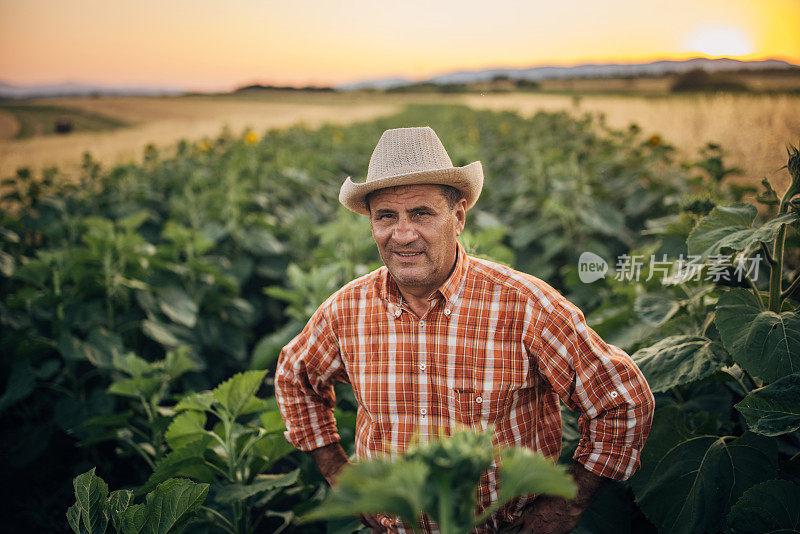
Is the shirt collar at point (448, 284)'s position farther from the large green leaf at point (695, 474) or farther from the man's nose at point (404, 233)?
the large green leaf at point (695, 474)

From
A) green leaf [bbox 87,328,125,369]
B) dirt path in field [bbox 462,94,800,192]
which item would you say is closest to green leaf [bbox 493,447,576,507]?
green leaf [bbox 87,328,125,369]

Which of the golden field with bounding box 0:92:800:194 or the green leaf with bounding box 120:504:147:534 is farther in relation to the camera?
the golden field with bounding box 0:92:800:194

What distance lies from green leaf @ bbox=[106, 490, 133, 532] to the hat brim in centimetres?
109

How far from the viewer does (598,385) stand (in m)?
1.54

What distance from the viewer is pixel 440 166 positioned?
1.71 meters

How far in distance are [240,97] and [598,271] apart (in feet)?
173

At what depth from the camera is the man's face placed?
1.71m

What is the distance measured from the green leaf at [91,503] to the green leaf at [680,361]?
1.64 metres

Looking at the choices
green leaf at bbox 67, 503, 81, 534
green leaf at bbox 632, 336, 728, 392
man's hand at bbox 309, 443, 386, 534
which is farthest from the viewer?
man's hand at bbox 309, 443, 386, 534

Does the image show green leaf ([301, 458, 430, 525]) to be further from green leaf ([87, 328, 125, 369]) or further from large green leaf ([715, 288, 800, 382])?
green leaf ([87, 328, 125, 369])

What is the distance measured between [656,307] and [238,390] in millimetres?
1732

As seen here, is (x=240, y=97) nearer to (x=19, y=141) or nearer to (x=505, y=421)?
(x=19, y=141)

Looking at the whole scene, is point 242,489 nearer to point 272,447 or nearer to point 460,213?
point 272,447

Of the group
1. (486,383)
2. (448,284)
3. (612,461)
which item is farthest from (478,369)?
(612,461)
